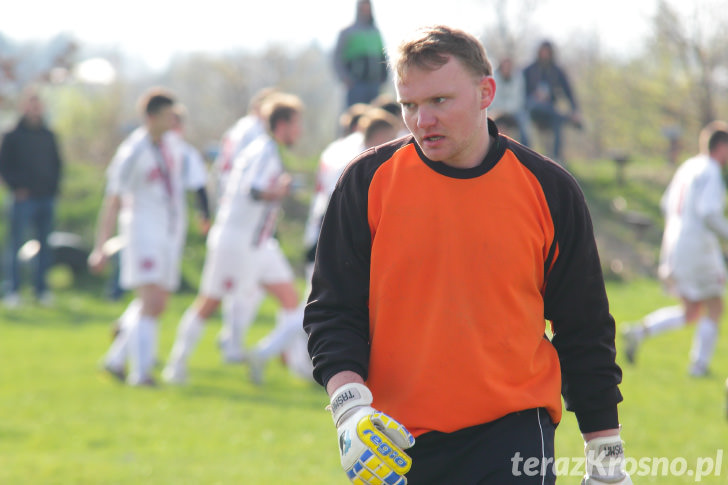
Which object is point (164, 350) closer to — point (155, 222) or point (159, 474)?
point (155, 222)

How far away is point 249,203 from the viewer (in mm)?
9375

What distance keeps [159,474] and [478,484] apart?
363cm

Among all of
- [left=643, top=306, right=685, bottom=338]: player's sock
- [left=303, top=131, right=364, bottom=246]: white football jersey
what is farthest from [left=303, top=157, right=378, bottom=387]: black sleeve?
[left=643, top=306, right=685, bottom=338]: player's sock

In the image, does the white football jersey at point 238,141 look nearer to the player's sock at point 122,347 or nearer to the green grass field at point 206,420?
the player's sock at point 122,347

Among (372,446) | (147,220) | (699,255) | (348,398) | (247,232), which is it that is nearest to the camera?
(372,446)

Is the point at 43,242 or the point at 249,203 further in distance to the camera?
the point at 43,242

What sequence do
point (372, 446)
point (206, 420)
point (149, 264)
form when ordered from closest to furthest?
point (372, 446), point (206, 420), point (149, 264)

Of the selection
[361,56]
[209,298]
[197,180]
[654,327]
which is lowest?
[654,327]

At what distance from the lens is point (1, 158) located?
14.1 metres

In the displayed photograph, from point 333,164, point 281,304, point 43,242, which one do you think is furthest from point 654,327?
point 43,242

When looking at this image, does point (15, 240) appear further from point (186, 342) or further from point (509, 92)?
point (509, 92)

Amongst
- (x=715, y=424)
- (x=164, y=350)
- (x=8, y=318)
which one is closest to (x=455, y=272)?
(x=715, y=424)

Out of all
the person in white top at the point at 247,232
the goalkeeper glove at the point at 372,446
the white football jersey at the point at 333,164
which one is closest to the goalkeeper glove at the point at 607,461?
the goalkeeper glove at the point at 372,446

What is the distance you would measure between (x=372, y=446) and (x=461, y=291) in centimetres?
57
